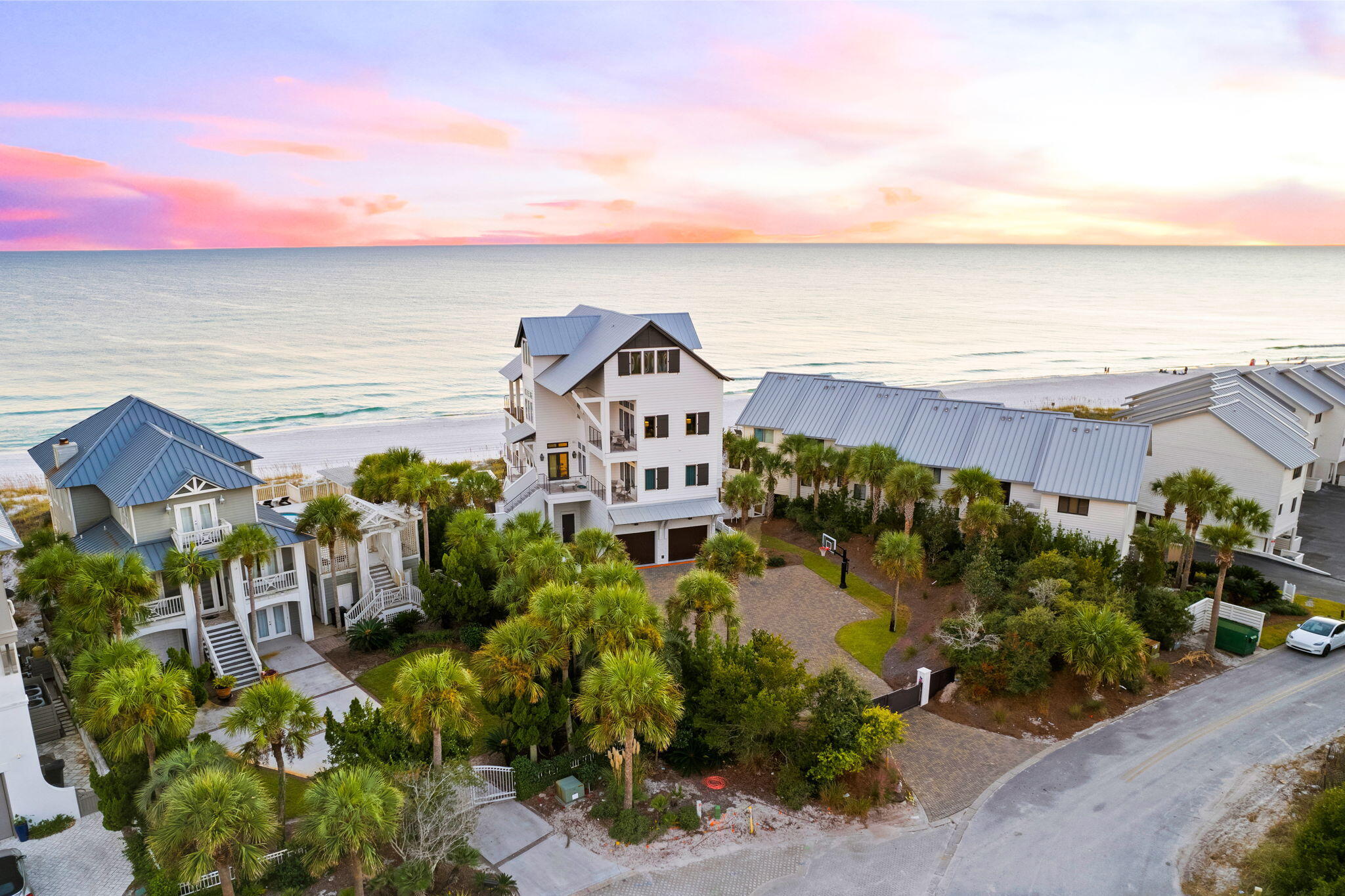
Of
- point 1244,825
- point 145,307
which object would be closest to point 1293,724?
point 1244,825

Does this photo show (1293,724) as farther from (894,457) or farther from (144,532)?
(144,532)

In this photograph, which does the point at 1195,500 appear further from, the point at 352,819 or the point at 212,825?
the point at 212,825

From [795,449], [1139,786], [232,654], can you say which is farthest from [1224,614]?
[232,654]

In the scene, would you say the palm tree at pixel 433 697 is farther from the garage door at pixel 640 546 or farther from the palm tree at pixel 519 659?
the garage door at pixel 640 546

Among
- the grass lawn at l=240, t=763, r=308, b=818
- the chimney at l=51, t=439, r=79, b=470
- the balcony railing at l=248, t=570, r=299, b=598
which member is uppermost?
the chimney at l=51, t=439, r=79, b=470

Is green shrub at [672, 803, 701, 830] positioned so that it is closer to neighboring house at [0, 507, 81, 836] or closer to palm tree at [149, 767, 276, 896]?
palm tree at [149, 767, 276, 896]

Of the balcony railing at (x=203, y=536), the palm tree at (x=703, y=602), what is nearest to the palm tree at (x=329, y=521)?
the balcony railing at (x=203, y=536)

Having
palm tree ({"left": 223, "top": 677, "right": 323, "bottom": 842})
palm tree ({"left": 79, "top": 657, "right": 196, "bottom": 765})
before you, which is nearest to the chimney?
palm tree ({"left": 79, "top": 657, "right": 196, "bottom": 765})
